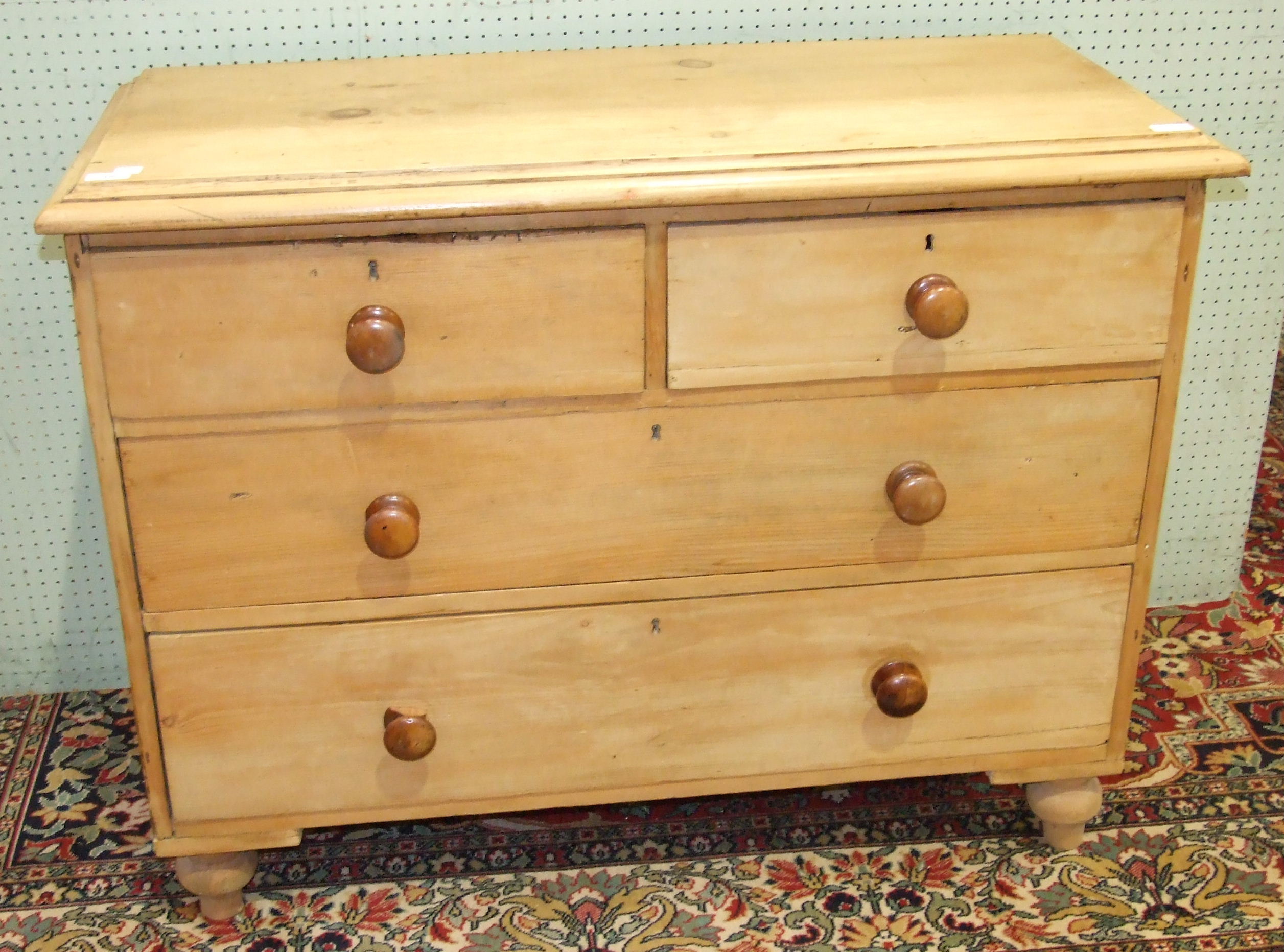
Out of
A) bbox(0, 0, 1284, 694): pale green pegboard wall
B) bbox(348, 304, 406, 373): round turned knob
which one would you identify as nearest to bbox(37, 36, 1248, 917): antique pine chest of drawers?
bbox(348, 304, 406, 373): round turned knob

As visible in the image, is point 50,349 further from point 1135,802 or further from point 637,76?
point 1135,802

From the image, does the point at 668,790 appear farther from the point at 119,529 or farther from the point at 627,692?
the point at 119,529

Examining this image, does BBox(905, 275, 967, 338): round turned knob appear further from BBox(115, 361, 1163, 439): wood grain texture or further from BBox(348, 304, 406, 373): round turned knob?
BBox(348, 304, 406, 373): round turned knob

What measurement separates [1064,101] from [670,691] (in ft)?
2.75

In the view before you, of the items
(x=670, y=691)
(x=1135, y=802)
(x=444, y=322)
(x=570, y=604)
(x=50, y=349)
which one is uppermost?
(x=444, y=322)

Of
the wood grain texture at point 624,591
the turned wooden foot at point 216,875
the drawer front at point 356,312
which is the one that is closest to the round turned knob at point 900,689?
the wood grain texture at point 624,591

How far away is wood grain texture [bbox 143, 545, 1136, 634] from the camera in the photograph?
1.58 m

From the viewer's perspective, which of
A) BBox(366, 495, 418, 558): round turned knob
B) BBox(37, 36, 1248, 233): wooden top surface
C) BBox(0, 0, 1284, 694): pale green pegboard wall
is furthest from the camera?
BBox(0, 0, 1284, 694): pale green pegboard wall

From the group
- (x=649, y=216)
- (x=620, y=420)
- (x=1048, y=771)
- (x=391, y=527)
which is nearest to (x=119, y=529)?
(x=391, y=527)

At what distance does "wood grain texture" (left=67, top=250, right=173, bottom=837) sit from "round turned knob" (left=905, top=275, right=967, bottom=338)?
0.85m

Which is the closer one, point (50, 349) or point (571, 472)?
point (571, 472)

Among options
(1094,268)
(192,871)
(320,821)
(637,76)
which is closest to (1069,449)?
(1094,268)

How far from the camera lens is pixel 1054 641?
1.72 meters

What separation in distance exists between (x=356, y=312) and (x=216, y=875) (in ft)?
2.52
